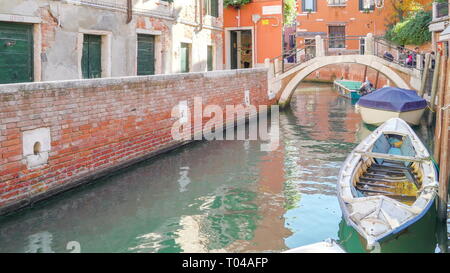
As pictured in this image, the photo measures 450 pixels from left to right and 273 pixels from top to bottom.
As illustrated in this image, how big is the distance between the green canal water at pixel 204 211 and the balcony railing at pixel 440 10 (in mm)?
9118

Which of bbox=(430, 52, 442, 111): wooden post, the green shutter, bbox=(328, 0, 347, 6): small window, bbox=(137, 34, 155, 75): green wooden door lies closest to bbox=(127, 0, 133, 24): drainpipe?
bbox=(137, 34, 155, 75): green wooden door

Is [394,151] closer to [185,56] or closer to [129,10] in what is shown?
[129,10]

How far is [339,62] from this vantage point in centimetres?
1789

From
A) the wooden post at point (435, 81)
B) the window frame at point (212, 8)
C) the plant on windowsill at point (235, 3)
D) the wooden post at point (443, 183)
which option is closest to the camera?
the wooden post at point (443, 183)

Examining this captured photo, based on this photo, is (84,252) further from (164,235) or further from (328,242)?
(328,242)

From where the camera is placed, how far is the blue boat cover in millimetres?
14117

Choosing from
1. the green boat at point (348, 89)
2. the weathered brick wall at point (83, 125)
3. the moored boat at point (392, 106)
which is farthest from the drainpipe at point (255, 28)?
the weathered brick wall at point (83, 125)

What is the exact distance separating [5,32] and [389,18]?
23054 millimetres

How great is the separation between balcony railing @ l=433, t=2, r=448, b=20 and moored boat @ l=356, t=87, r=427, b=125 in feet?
13.9

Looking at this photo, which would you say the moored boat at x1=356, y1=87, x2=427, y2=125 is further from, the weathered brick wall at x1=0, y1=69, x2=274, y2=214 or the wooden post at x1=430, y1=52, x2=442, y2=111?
the weathered brick wall at x1=0, y1=69, x2=274, y2=214

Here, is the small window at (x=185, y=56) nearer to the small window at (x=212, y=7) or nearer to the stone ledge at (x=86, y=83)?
the small window at (x=212, y=7)

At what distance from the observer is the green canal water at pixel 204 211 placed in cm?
594

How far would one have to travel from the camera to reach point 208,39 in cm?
1719

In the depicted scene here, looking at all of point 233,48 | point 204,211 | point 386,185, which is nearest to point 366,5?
point 233,48
